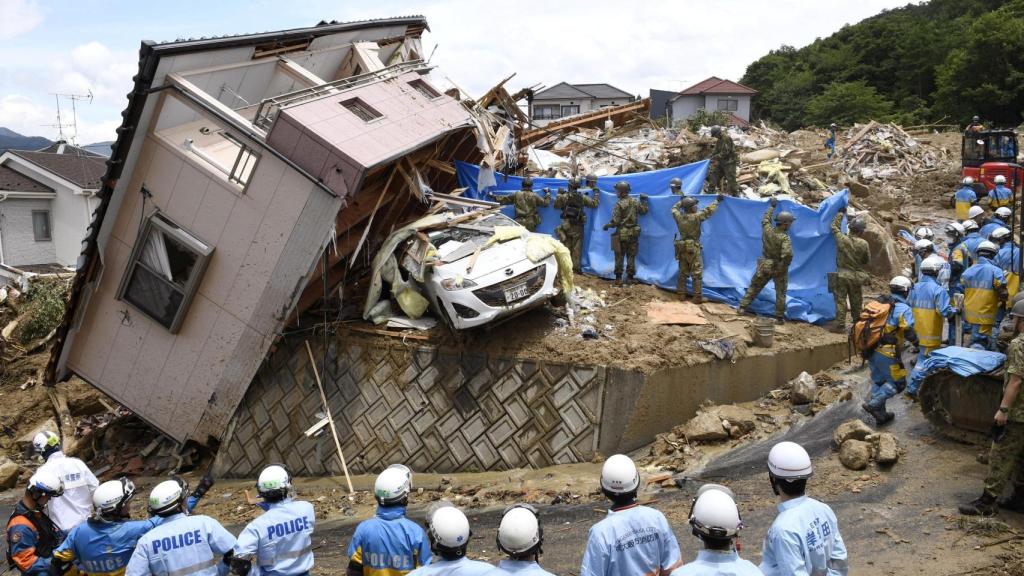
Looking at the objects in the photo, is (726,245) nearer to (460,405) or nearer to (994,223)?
(994,223)

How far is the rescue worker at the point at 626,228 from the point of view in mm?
12359

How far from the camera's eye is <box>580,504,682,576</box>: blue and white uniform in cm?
389

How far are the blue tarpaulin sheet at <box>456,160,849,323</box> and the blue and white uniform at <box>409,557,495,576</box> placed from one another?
8.75m

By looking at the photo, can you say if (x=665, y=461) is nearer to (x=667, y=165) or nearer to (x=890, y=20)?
(x=667, y=165)

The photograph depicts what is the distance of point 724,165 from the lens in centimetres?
1552

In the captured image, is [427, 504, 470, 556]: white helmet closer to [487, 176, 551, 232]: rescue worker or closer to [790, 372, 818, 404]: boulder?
[790, 372, 818, 404]: boulder

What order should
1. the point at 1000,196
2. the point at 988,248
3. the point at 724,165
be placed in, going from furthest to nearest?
1. the point at 1000,196
2. the point at 724,165
3. the point at 988,248

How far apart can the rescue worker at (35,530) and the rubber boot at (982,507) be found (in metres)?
7.38

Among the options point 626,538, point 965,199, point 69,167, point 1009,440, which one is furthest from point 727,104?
point 626,538

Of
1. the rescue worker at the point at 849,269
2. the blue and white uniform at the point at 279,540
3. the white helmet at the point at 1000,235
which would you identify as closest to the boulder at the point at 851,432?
the rescue worker at the point at 849,269

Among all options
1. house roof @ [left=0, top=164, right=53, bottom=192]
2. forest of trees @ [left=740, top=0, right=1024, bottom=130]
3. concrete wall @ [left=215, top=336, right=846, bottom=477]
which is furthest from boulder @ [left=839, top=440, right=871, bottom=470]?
forest of trees @ [left=740, top=0, right=1024, bottom=130]

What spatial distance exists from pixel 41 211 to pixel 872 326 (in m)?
24.0

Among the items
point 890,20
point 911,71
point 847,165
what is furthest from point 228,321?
point 890,20

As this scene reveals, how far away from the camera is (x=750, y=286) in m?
11.3
